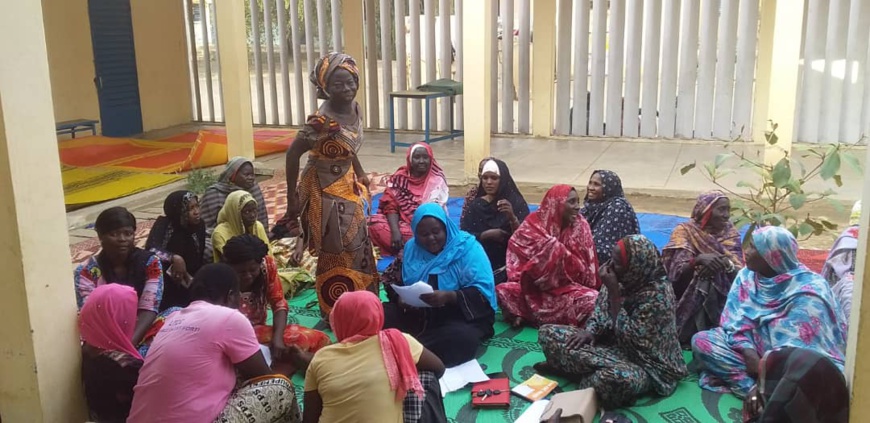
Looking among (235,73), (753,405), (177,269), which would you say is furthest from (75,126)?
(753,405)

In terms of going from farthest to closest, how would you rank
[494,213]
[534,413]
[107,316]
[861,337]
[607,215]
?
[494,213] → [607,215] → [534,413] → [107,316] → [861,337]

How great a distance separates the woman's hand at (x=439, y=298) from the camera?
3.95 m

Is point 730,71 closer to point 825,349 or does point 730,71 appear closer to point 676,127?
point 676,127

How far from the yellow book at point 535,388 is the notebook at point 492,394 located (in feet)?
0.20

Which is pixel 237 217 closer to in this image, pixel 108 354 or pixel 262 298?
pixel 262 298

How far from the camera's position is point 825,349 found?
3332mm

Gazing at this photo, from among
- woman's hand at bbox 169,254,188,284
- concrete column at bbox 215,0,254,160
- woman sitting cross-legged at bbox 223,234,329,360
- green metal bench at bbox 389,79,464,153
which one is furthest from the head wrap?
green metal bench at bbox 389,79,464,153

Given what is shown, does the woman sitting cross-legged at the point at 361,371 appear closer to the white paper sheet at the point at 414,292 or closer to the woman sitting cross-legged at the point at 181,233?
the white paper sheet at the point at 414,292

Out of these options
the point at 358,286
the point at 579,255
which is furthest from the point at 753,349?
the point at 358,286

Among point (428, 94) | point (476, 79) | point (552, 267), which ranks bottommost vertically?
point (552, 267)

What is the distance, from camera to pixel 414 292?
154 inches

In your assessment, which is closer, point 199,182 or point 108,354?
point 108,354

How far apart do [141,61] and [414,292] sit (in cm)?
987

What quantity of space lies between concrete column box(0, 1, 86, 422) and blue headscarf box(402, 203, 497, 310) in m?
1.77
